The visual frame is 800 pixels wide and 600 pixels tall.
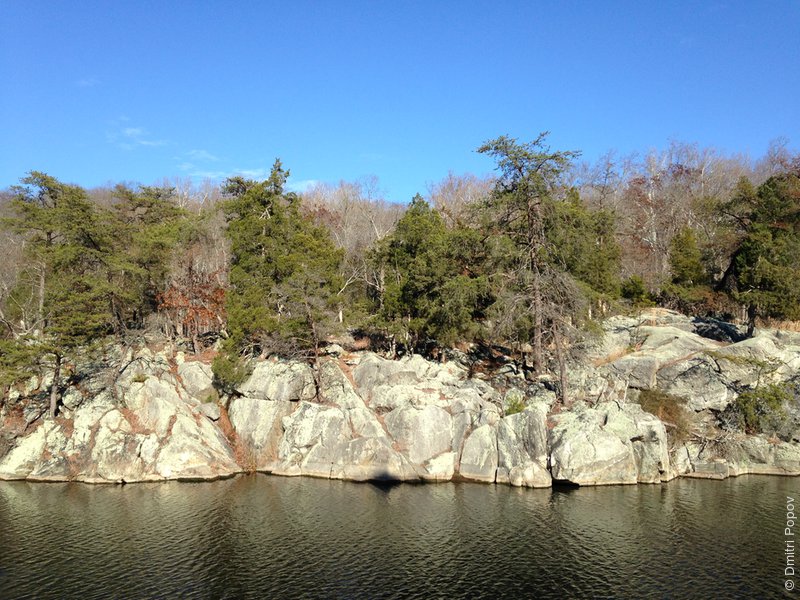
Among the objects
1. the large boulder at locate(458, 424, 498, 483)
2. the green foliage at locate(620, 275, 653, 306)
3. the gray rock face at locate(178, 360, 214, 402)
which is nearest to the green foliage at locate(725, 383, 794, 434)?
the green foliage at locate(620, 275, 653, 306)

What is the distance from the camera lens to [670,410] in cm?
4172

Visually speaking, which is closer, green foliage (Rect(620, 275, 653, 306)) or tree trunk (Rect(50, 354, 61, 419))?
tree trunk (Rect(50, 354, 61, 419))

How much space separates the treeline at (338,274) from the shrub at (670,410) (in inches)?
266

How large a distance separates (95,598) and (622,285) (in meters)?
53.6

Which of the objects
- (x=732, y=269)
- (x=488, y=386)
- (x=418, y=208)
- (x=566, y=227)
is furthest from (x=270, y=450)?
(x=732, y=269)

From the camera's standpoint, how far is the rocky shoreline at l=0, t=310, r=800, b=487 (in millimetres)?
38188

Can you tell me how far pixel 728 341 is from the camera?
50.6 metres

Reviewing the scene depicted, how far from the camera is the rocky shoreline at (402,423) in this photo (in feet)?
125

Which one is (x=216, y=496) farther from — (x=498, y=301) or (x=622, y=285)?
(x=622, y=285)

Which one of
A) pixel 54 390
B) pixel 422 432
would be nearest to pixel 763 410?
→ pixel 422 432

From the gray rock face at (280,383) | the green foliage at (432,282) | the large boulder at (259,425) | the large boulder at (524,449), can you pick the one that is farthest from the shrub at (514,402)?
the large boulder at (259,425)

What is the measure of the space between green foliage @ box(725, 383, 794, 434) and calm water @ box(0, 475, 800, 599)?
4.22 meters

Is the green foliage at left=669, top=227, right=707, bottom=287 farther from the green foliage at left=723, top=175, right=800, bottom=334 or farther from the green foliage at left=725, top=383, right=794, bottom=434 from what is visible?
the green foliage at left=725, top=383, right=794, bottom=434

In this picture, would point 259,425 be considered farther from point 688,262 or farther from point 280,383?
point 688,262
